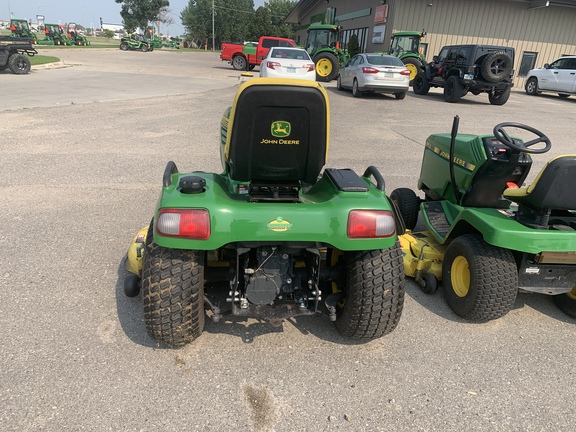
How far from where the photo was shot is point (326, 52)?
62.2ft

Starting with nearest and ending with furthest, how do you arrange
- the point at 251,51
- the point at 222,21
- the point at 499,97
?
the point at 499,97 → the point at 251,51 → the point at 222,21

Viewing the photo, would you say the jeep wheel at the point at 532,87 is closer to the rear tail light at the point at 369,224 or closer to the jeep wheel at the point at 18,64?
the rear tail light at the point at 369,224

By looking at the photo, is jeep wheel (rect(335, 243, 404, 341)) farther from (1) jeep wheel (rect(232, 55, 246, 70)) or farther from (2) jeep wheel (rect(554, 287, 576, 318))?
(1) jeep wheel (rect(232, 55, 246, 70))

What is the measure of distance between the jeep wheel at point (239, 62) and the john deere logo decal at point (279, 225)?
2561 centimetres


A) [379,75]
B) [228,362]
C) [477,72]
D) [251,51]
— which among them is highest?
[251,51]

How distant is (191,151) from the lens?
285 inches

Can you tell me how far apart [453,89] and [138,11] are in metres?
76.4

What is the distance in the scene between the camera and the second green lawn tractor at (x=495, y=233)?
8.80 ft

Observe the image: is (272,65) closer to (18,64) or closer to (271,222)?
(18,64)

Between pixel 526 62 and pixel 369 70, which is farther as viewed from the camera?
pixel 526 62

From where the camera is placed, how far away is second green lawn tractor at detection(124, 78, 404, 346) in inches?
89.4

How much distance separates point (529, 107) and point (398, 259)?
15748 millimetres

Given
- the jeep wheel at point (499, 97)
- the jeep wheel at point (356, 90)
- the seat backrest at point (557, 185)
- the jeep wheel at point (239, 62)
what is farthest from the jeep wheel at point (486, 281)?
the jeep wheel at point (239, 62)

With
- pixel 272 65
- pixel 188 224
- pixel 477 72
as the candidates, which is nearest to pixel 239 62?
pixel 272 65
